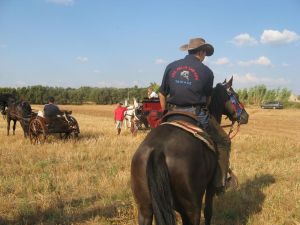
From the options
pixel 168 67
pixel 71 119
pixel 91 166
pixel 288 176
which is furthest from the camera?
pixel 71 119

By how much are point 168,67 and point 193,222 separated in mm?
1763

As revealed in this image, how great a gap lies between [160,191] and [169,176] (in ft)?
0.62

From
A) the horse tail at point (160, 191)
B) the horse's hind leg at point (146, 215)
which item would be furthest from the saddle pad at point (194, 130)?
the horse's hind leg at point (146, 215)

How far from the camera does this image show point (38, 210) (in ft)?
19.0

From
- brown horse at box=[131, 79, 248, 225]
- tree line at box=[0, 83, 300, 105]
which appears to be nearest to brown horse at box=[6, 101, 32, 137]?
brown horse at box=[131, 79, 248, 225]

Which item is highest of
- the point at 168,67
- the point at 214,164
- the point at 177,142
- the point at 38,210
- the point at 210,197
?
the point at 168,67

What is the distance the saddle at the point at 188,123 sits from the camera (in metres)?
4.09

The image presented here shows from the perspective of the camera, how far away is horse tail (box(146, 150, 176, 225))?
11.7ft

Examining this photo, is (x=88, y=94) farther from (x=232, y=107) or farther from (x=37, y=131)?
(x=232, y=107)

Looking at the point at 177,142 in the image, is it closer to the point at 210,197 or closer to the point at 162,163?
the point at 162,163

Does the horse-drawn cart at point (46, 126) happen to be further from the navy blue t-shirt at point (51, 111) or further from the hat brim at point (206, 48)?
the hat brim at point (206, 48)

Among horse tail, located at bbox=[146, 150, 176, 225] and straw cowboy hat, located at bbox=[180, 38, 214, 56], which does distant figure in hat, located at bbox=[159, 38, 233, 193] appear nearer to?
straw cowboy hat, located at bbox=[180, 38, 214, 56]

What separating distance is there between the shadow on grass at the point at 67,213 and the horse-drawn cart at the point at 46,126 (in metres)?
7.55

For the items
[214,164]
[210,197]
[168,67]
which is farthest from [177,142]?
→ [210,197]
